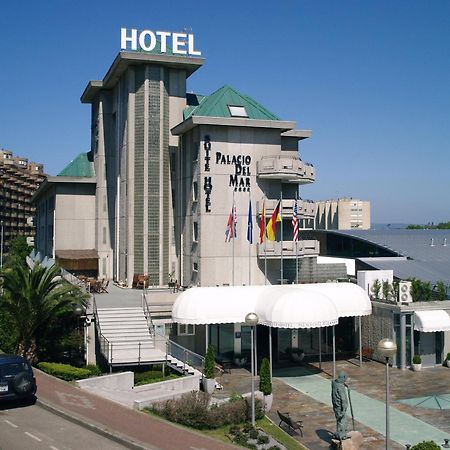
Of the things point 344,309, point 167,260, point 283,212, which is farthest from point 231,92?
point 344,309

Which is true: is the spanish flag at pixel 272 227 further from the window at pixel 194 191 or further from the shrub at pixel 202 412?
the shrub at pixel 202 412

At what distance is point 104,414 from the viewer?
947 inches

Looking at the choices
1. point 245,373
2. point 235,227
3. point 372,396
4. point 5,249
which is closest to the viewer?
point 372,396

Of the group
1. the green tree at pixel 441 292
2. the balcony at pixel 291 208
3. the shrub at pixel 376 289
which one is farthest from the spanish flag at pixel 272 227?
Answer: the green tree at pixel 441 292

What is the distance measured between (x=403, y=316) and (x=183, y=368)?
44.4ft

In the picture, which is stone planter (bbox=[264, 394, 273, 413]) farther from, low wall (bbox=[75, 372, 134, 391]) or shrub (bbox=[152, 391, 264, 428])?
low wall (bbox=[75, 372, 134, 391])

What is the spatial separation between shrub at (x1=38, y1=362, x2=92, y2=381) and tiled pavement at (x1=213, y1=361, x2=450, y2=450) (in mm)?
6688

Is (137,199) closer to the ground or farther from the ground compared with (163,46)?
closer to the ground

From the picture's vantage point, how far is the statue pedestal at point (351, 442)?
73.5 ft

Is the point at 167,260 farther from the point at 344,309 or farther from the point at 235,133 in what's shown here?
the point at 344,309

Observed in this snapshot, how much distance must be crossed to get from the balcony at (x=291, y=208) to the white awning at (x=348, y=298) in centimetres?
963

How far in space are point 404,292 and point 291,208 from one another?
41.3 feet

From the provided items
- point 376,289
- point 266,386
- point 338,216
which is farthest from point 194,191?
point 338,216

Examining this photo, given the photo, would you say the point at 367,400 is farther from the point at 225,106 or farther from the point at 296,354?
the point at 225,106
